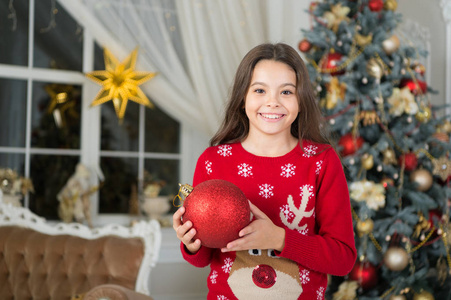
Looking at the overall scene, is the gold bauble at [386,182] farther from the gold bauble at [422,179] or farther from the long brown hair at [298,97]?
the long brown hair at [298,97]

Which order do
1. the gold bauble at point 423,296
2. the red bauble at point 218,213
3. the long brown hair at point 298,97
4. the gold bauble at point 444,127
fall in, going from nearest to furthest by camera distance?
the red bauble at point 218,213 < the long brown hair at point 298,97 < the gold bauble at point 423,296 < the gold bauble at point 444,127

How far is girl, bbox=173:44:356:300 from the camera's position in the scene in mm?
1356

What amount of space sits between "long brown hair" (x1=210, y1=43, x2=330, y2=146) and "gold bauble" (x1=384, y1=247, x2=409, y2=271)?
1.96 meters

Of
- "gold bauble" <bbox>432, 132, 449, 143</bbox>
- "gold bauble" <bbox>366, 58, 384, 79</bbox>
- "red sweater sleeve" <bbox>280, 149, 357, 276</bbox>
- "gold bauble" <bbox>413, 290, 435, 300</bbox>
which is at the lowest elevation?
"gold bauble" <bbox>413, 290, 435, 300</bbox>

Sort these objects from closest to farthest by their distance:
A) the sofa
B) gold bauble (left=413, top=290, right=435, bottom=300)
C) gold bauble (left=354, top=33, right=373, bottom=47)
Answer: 1. the sofa
2. gold bauble (left=413, top=290, right=435, bottom=300)
3. gold bauble (left=354, top=33, right=373, bottom=47)

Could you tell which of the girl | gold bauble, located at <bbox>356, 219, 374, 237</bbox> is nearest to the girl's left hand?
the girl

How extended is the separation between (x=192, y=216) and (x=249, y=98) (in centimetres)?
40

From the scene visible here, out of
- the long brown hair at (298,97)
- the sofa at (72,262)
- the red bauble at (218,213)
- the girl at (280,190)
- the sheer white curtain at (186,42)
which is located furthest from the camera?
the sheer white curtain at (186,42)

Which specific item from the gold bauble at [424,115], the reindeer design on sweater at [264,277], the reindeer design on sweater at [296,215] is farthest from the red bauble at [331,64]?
the reindeer design on sweater at [264,277]

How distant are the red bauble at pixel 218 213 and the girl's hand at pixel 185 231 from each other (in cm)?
1

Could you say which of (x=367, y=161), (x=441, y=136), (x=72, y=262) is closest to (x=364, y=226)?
(x=367, y=161)

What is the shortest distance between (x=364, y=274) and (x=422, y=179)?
738 mm

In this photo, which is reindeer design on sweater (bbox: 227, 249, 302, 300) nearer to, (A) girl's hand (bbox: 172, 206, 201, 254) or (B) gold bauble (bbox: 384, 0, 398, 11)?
(A) girl's hand (bbox: 172, 206, 201, 254)

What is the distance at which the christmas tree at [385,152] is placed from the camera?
3.33 m
